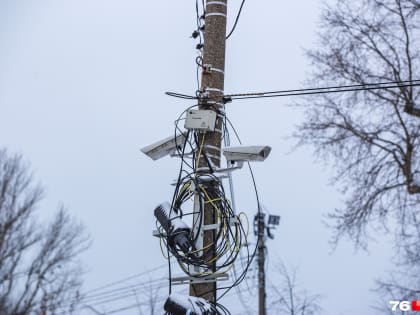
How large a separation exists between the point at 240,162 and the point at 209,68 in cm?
111

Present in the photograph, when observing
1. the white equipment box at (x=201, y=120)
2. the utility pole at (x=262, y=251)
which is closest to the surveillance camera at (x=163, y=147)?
the white equipment box at (x=201, y=120)

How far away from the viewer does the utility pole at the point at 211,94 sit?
545cm

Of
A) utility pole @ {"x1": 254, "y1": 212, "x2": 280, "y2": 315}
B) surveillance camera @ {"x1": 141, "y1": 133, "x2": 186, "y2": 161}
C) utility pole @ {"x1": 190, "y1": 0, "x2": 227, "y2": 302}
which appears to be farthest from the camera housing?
utility pole @ {"x1": 254, "y1": 212, "x2": 280, "y2": 315}

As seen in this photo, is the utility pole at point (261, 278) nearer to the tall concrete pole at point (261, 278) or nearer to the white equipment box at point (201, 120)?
the tall concrete pole at point (261, 278)

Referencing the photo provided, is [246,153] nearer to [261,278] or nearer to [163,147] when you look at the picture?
[163,147]

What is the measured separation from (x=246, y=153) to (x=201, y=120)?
60cm

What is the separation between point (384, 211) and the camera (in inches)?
484

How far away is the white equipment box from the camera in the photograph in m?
5.81

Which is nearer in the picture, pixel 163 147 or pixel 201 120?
pixel 201 120

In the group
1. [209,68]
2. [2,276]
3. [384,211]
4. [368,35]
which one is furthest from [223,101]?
[2,276]

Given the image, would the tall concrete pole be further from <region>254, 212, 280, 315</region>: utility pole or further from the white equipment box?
the white equipment box

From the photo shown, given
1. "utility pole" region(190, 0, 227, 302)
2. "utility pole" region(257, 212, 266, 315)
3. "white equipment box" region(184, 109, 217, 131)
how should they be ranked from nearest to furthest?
"utility pole" region(190, 0, 227, 302) < "white equipment box" region(184, 109, 217, 131) < "utility pole" region(257, 212, 266, 315)

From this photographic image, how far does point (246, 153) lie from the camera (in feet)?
18.4

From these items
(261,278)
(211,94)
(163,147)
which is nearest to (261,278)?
(261,278)
